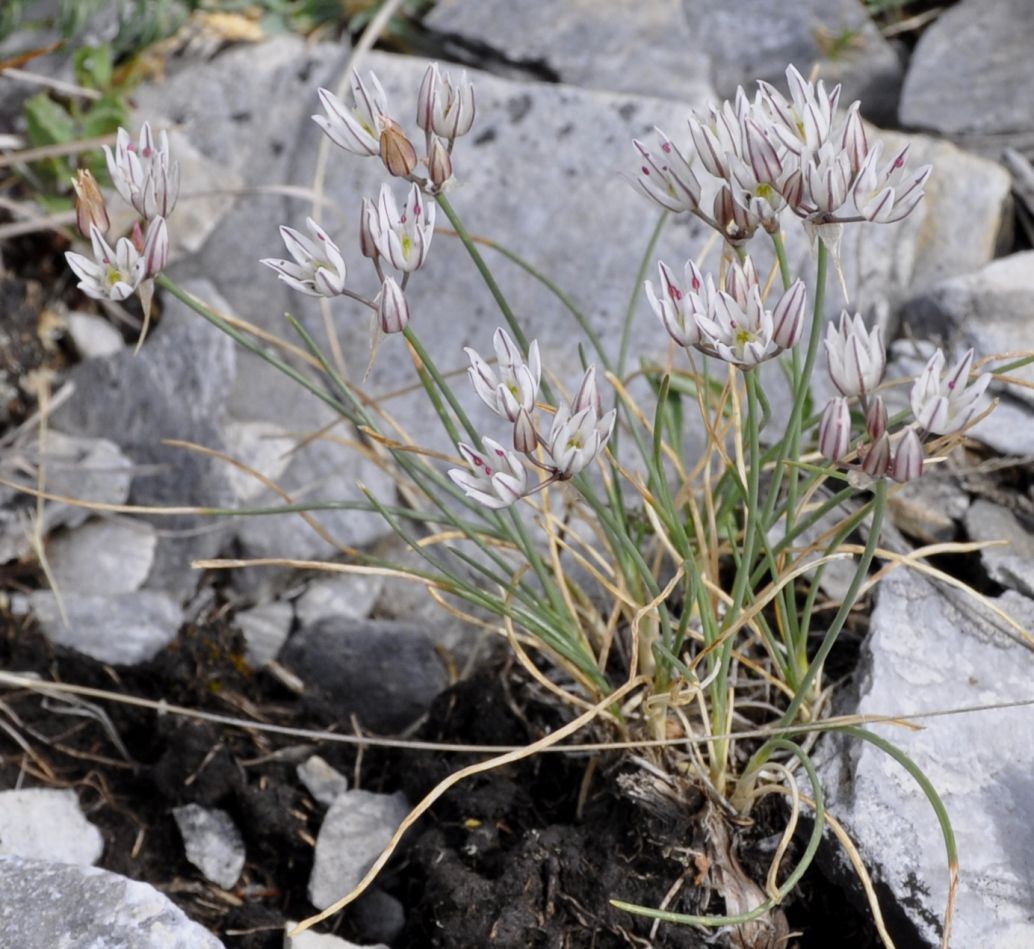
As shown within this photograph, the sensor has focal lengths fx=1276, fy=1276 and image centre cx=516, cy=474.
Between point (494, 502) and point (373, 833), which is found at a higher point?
point (494, 502)

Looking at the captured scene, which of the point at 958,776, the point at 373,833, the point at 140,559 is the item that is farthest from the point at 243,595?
the point at 958,776

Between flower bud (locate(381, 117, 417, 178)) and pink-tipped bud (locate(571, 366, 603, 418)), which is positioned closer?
pink-tipped bud (locate(571, 366, 603, 418))

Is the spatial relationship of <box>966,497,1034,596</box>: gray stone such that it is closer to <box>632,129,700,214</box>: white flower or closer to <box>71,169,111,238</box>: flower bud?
<box>632,129,700,214</box>: white flower

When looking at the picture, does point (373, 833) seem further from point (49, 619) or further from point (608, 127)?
point (608, 127)

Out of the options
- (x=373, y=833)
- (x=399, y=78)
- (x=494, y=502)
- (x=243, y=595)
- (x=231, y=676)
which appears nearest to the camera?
(x=494, y=502)

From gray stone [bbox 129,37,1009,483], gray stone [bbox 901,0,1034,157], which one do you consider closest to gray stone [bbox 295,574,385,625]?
gray stone [bbox 129,37,1009,483]

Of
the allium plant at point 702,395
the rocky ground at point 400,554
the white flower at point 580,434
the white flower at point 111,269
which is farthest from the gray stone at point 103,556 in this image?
the white flower at point 580,434

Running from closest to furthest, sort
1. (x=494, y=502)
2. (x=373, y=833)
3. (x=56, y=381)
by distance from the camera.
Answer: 1. (x=494, y=502)
2. (x=373, y=833)
3. (x=56, y=381)
